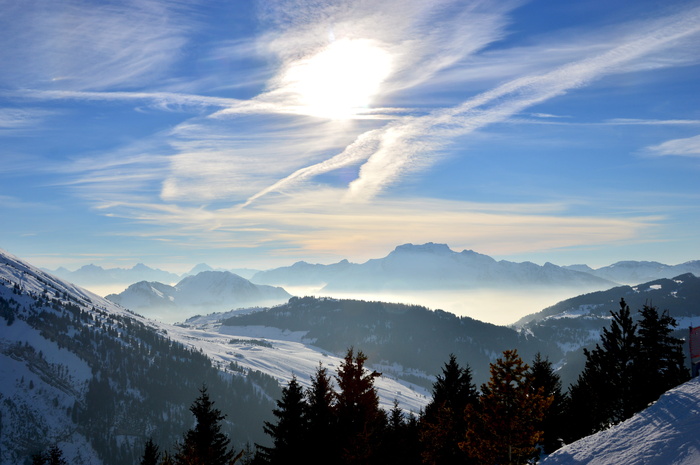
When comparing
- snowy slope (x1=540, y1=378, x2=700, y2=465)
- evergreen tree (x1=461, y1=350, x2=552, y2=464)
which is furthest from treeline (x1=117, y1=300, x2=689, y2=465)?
snowy slope (x1=540, y1=378, x2=700, y2=465)

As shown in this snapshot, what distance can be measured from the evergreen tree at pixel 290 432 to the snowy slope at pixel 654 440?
1453 cm

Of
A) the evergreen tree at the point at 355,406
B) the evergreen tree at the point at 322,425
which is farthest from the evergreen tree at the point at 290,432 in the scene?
the evergreen tree at the point at 355,406

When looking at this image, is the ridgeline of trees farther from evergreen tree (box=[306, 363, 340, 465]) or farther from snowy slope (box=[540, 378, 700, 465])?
snowy slope (box=[540, 378, 700, 465])

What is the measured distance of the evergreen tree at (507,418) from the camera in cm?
2281

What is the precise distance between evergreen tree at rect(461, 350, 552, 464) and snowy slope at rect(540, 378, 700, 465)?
1.92 m

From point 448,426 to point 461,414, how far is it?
14.5 feet

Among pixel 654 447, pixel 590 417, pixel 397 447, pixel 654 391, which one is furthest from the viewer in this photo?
pixel 590 417

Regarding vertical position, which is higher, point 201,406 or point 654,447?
point 654,447

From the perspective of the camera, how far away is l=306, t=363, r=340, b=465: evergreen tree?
2583 centimetres

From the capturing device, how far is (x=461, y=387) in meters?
40.8

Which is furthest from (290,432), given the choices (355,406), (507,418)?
(507,418)

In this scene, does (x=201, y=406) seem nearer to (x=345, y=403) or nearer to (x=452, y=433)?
(x=345, y=403)

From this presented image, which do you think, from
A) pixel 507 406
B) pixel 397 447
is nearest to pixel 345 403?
pixel 507 406

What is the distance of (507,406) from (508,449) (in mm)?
2246
